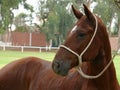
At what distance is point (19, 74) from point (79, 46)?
1.68m

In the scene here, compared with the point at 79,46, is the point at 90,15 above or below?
above

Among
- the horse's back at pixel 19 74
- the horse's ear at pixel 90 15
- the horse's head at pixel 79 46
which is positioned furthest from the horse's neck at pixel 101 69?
the horse's back at pixel 19 74

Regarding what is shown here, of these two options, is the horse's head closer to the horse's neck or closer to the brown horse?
the brown horse

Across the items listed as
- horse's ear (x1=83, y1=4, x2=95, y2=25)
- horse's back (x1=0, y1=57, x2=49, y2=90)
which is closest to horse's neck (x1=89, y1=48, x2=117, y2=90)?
horse's ear (x1=83, y1=4, x2=95, y2=25)

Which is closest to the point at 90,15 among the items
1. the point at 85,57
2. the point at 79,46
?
the point at 79,46

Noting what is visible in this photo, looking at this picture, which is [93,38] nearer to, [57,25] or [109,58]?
[109,58]

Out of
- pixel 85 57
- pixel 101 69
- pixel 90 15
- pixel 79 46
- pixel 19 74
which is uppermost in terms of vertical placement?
pixel 90 15

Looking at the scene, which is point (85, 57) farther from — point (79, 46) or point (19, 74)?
point (19, 74)

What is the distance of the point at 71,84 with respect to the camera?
484cm

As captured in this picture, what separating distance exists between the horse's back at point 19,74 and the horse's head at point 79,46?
1495mm

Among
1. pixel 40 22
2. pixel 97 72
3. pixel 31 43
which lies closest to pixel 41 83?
pixel 97 72

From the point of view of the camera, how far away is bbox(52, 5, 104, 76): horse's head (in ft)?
14.2

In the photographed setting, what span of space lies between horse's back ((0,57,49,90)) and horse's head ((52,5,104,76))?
1.49 metres

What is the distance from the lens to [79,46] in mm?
4398
